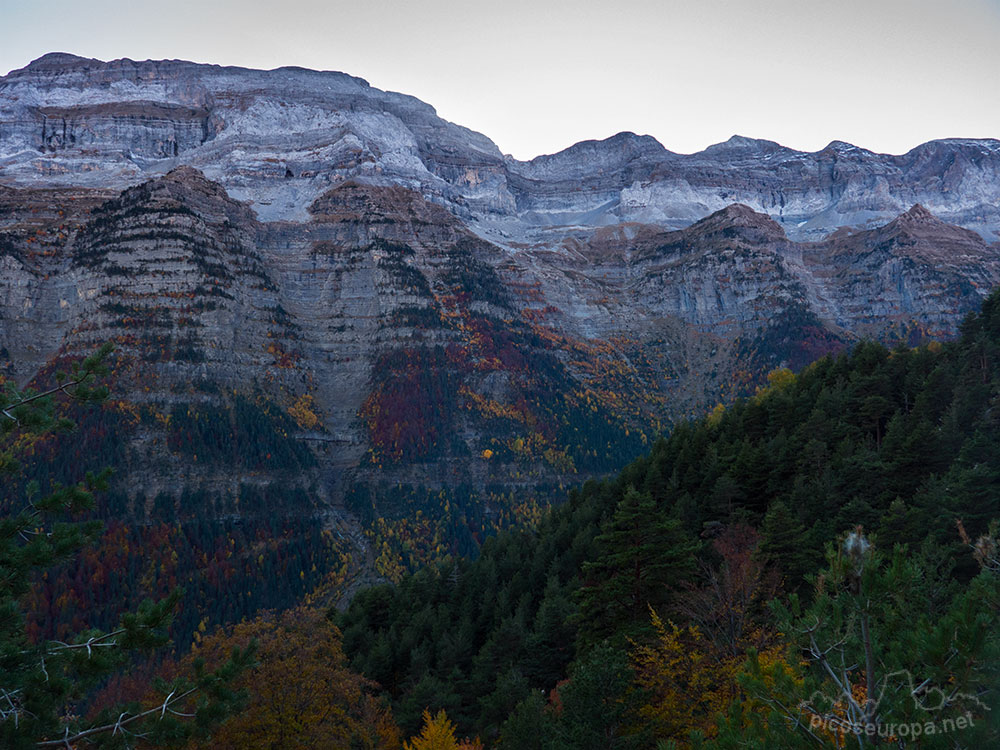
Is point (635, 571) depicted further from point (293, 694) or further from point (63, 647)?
point (63, 647)

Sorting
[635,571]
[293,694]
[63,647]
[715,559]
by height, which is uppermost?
[63,647]

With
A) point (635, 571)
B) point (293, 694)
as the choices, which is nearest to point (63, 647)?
point (293, 694)

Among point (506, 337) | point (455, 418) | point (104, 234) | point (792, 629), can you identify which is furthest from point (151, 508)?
point (792, 629)

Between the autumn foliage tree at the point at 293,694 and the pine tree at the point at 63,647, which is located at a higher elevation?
the pine tree at the point at 63,647

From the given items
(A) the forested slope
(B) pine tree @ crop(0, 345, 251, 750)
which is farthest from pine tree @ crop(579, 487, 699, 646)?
(B) pine tree @ crop(0, 345, 251, 750)

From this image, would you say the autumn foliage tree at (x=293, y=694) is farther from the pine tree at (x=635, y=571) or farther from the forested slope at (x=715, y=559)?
the pine tree at (x=635, y=571)

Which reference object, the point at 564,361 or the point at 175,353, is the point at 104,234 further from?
the point at 564,361

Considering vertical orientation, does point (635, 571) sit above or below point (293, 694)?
above

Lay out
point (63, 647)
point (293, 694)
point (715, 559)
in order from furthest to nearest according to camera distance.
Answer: point (715, 559), point (293, 694), point (63, 647)

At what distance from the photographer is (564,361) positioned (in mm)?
197250

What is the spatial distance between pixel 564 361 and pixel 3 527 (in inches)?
7357

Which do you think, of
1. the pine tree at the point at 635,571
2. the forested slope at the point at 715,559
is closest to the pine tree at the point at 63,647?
the forested slope at the point at 715,559

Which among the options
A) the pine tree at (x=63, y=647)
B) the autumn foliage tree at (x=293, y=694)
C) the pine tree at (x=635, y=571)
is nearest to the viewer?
the pine tree at (x=63, y=647)

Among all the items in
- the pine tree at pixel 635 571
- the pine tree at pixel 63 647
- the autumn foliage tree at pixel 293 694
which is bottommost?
the autumn foliage tree at pixel 293 694
